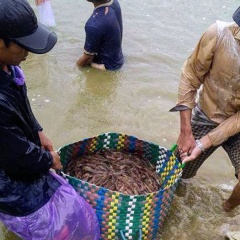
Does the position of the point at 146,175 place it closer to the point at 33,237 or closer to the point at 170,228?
the point at 170,228

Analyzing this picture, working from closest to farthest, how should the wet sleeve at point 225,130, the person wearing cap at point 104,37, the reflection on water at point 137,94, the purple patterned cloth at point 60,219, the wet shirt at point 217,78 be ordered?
the purple patterned cloth at point 60,219
the wet shirt at point 217,78
the wet sleeve at point 225,130
the reflection on water at point 137,94
the person wearing cap at point 104,37

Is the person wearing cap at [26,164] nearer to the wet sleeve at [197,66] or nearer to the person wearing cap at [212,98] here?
the person wearing cap at [212,98]

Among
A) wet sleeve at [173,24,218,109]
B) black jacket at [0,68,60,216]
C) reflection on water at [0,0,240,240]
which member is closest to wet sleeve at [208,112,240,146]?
wet sleeve at [173,24,218,109]

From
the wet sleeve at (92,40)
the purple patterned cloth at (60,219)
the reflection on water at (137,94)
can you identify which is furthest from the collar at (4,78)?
the wet sleeve at (92,40)

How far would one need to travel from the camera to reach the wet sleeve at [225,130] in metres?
3.29

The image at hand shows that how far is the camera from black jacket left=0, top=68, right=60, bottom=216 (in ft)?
7.70

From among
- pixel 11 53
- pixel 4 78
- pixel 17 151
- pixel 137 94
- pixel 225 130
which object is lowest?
pixel 137 94

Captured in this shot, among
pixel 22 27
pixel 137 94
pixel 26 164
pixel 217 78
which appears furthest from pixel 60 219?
pixel 137 94

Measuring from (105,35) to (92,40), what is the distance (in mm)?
207

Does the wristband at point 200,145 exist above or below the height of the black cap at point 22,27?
below

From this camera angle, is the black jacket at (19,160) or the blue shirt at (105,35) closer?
the black jacket at (19,160)

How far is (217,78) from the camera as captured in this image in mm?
3203

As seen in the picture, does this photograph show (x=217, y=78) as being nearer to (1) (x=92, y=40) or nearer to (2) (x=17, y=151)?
(2) (x=17, y=151)

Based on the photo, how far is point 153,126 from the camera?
4.93 meters
